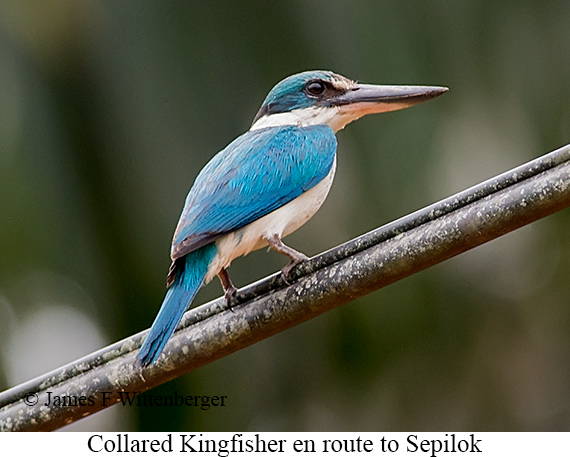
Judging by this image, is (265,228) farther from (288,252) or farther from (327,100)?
(327,100)

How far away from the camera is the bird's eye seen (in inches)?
142

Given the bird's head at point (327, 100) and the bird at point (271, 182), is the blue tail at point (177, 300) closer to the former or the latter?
the bird at point (271, 182)

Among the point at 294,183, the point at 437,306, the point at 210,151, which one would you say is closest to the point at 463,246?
the point at 294,183

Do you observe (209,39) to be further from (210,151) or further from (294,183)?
(294,183)

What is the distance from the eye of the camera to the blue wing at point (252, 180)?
2955 millimetres

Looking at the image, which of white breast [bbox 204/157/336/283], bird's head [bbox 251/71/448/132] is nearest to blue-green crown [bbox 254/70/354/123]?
bird's head [bbox 251/71/448/132]

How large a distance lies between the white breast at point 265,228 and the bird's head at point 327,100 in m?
0.39

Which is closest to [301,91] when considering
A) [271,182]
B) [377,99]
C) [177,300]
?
[377,99]

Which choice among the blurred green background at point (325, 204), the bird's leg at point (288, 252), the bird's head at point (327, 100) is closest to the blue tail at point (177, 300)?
the bird's leg at point (288, 252)

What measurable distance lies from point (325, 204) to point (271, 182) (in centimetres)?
180

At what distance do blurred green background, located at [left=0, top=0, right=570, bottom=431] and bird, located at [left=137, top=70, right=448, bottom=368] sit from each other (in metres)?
1.28

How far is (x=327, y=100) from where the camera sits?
11.8 ft

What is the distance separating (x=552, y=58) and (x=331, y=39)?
1340 mm

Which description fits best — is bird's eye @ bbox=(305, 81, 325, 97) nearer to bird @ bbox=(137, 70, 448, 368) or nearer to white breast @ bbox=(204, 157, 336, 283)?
bird @ bbox=(137, 70, 448, 368)
